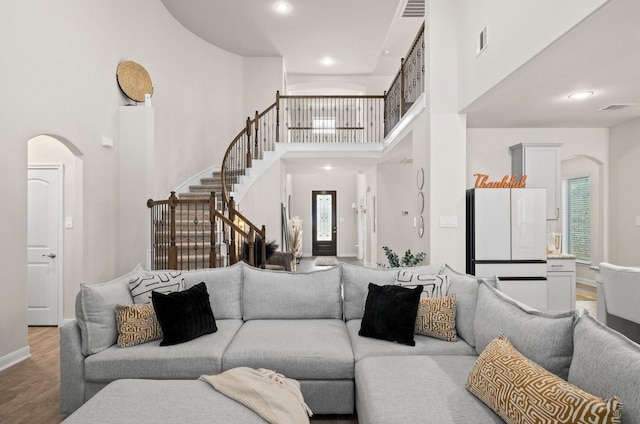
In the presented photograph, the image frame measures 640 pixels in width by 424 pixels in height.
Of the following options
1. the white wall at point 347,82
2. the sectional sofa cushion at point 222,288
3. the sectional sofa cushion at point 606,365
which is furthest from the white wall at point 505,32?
the white wall at point 347,82

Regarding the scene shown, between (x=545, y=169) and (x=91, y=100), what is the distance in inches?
236

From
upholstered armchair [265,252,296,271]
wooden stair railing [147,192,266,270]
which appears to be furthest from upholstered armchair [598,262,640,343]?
upholstered armchair [265,252,296,271]

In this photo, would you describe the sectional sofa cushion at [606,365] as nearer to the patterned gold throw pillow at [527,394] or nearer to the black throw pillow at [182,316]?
the patterned gold throw pillow at [527,394]

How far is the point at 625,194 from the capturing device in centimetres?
573

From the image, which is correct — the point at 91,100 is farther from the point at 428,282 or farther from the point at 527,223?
the point at 527,223

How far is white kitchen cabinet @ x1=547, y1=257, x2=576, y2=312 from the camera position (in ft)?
15.9

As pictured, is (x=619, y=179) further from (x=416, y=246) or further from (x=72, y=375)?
(x=72, y=375)

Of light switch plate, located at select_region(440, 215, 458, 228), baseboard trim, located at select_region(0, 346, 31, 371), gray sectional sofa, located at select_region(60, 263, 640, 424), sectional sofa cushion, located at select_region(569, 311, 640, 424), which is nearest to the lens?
sectional sofa cushion, located at select_region(569, 311, 640, 424)

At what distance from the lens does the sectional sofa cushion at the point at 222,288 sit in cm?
308

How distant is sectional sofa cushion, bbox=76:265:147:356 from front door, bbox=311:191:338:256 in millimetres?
11221

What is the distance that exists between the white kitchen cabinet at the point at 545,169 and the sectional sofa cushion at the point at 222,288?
4.22m

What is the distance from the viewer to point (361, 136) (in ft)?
34.0

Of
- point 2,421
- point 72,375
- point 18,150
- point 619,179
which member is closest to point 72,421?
point 72,375

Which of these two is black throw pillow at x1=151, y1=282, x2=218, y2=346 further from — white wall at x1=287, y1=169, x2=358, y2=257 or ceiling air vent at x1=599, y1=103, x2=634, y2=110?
white wall at x1=287, y1=169, x2=358, y2=257
